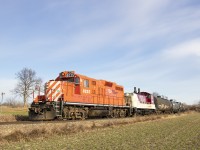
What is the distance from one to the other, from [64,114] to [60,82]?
103 inches

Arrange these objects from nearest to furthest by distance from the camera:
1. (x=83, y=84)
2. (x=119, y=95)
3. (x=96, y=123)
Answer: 1. (x=96, y=123)
2. (x=83, y=84)
3. (x=119, y=95)

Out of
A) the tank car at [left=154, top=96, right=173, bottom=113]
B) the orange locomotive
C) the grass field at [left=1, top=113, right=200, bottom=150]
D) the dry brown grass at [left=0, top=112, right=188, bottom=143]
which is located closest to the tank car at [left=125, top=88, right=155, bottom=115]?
the tank car at [left=154, top=96, right=173, bottom=113]

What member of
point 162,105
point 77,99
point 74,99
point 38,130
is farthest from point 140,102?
point 38,130

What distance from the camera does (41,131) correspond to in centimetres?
1455

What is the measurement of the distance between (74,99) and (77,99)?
37 centimetres

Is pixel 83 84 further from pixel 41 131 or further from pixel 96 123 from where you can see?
pixel 41 131

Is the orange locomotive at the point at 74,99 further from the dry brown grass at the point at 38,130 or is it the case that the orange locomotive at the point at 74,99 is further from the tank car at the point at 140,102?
the tank car at the point at 140,102

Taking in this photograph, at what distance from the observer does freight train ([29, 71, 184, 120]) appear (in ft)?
71.1

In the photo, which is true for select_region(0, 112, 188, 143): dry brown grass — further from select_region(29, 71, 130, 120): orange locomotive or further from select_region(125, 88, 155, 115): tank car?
select_region(125, 88, 155, 115): tank car

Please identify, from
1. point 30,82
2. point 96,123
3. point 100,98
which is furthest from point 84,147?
point 30,82

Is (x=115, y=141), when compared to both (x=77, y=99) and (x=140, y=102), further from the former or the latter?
(x=140, y=102)

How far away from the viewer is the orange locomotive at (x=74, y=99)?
21.6 meters

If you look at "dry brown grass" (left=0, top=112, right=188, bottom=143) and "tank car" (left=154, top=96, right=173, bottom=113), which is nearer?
"dry brown grass" (left=0, top=112, right=188, bottom=143)

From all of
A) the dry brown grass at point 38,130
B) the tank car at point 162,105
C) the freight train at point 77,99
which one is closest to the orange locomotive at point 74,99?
the freight train at point 77,99
